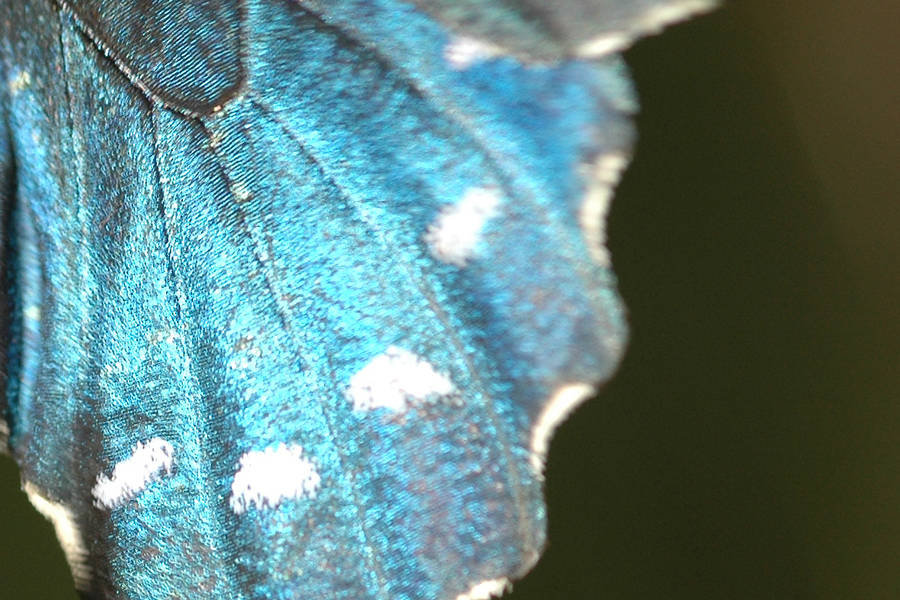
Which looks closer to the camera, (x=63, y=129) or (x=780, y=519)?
(x=780, y=519)

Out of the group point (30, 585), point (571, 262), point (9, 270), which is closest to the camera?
point (571, 262)

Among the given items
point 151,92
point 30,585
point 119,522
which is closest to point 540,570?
point 119,522

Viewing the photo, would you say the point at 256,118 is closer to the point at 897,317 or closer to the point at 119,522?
the point at 119,522

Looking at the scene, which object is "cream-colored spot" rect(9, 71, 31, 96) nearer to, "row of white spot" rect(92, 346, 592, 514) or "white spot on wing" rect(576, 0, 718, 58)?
"row of white spot" rect(92, 346, 592, 514)

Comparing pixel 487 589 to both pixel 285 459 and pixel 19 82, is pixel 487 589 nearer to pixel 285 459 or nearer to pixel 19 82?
pixel 285 459

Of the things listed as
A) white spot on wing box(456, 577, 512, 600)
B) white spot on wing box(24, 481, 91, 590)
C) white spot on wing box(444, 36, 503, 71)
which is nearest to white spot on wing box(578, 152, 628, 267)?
white spot on wing box(444, 36, 503, 71)

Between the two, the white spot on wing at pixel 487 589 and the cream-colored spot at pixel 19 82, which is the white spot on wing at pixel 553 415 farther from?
the cream-colored spot at pixel 19 82
